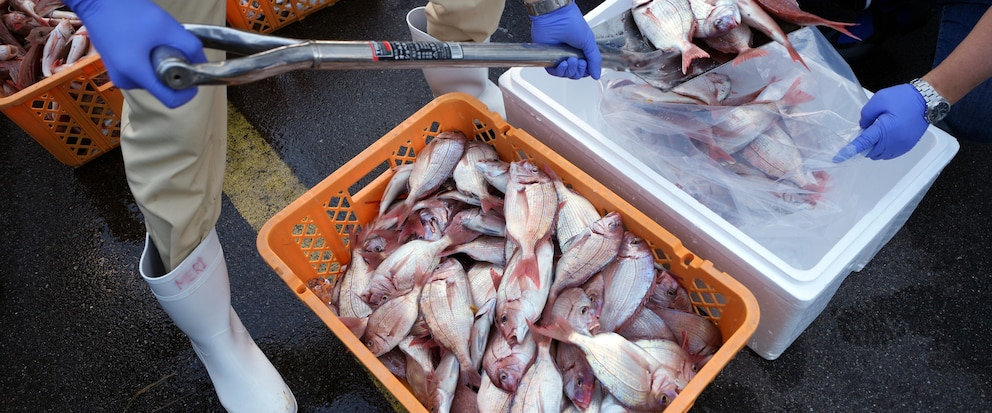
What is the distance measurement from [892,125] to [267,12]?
100 inches

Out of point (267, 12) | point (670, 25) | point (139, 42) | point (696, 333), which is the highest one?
point (139, 42)

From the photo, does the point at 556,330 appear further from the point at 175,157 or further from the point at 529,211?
the point at 175,157

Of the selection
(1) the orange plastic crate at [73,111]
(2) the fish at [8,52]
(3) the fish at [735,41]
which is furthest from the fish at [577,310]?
(2) the fish at [8,52]

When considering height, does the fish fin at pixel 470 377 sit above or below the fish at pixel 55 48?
below

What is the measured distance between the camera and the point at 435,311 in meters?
1.81

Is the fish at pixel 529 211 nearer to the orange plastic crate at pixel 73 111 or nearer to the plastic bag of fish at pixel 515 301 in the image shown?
the plastic bag of fish at pixel 515 301

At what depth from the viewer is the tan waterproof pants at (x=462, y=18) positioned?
213 cm

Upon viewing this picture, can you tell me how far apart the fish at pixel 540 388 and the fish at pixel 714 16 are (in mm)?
1012

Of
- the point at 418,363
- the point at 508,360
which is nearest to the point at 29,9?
the point at 418,363

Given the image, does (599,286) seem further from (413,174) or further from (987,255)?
(987,255)

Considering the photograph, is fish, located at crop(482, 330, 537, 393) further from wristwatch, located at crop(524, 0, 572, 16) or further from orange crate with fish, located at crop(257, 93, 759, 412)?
wristwatch, located at crop(524, 0, 572, 16)

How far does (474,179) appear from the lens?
203 centimetres

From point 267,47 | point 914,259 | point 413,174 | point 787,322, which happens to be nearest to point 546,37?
point 413,174

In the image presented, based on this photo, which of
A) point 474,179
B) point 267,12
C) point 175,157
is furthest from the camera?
point 267,12
